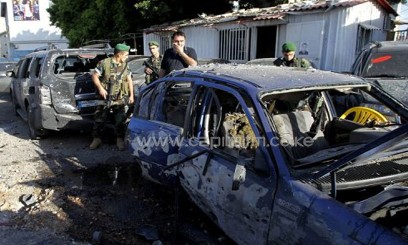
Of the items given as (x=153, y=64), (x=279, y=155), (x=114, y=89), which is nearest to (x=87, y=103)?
(x=114, y=89)

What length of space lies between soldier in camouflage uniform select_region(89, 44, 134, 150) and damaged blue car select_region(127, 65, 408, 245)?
219 cm

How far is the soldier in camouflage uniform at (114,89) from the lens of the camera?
19.6ft

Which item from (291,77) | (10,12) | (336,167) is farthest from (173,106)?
(10,12)

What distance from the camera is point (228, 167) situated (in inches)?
104

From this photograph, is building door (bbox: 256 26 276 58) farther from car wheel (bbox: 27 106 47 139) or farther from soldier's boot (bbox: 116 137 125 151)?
car wheel (bbox: 27 106 47 139)

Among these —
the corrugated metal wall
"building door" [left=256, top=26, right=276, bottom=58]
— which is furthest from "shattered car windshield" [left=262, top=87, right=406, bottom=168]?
"building door" [left=256, top=26, right=276, bottom=58]

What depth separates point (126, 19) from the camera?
628 inches

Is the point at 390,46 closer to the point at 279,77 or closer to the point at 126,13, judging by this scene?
the point at 279,77

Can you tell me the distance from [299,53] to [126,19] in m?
8.51

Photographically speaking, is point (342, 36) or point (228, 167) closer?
point (228, 167)

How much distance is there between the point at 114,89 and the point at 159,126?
2.66 metres

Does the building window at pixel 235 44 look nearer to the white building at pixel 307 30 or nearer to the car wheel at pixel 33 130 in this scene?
the white building at pixel 307 30

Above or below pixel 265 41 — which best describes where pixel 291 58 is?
below

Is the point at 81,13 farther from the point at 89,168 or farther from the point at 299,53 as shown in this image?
the point at 89,168
